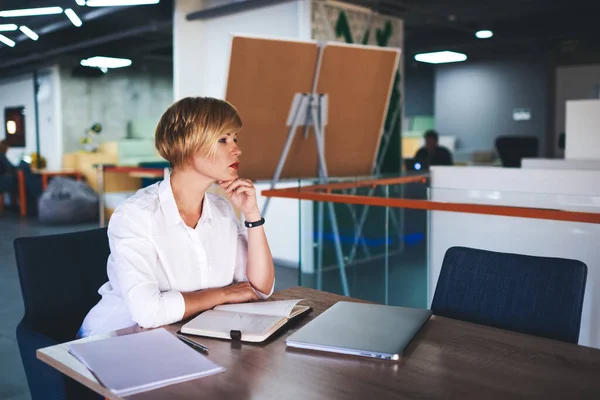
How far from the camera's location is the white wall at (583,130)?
488 cm

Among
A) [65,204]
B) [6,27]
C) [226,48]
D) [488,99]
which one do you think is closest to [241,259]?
[226,48]

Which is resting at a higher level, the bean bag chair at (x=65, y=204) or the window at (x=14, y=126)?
the window at (x=14, y=126)

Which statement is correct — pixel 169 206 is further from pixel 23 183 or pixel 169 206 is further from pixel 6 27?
pixel 23 183

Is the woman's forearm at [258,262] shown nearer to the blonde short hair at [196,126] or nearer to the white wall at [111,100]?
the blonde short hair at [196,126]

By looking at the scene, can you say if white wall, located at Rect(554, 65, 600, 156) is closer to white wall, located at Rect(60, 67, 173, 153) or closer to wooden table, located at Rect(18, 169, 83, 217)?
white wall, located at Rect(60, 67, 173, 153)

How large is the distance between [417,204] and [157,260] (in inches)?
60.0

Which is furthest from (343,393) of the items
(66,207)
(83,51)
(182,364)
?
(83,51)

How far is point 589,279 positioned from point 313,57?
230cm

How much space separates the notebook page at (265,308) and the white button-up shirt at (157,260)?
0.45 feet

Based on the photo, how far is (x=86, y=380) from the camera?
1.20m

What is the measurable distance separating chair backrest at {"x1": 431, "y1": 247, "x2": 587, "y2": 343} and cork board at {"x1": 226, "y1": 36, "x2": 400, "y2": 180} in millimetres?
2383

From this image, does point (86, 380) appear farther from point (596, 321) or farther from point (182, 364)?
point (596, 321)

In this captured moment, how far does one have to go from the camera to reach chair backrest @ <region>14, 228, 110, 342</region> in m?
1.81

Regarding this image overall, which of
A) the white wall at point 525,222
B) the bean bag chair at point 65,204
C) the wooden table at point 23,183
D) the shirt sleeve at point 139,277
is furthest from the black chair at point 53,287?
the wooden table at point 23,183
